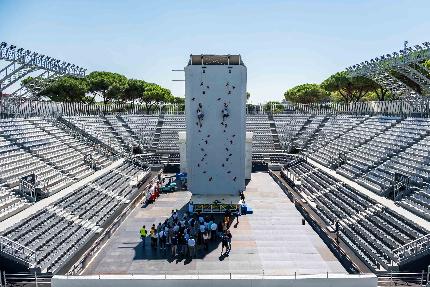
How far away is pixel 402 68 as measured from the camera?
1663 inches

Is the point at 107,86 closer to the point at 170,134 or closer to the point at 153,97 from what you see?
the point at 153,97

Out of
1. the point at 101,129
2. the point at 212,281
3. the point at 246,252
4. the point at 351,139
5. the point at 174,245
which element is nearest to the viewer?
the point at 212,281

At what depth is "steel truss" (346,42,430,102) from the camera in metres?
35.4

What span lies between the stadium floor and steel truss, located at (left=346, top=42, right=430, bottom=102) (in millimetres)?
18882

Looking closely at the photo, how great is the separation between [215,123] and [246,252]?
10900 mm

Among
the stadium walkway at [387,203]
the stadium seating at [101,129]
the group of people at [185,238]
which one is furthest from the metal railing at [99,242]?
the stadium seating at [101,129]

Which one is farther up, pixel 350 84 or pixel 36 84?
pixel 350 84

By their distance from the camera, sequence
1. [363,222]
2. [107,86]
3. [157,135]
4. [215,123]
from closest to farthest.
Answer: [363,222] < [215,123] < [157,135] < [107,86]

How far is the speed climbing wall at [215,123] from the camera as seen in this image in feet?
94.8

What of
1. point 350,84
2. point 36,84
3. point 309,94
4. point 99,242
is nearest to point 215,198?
point 99,242

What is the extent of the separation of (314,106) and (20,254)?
58.2m

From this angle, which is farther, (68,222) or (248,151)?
(248,151)

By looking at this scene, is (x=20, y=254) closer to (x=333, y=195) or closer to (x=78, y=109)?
(x=333, y=195)

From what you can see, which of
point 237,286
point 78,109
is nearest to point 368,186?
point 237,286
